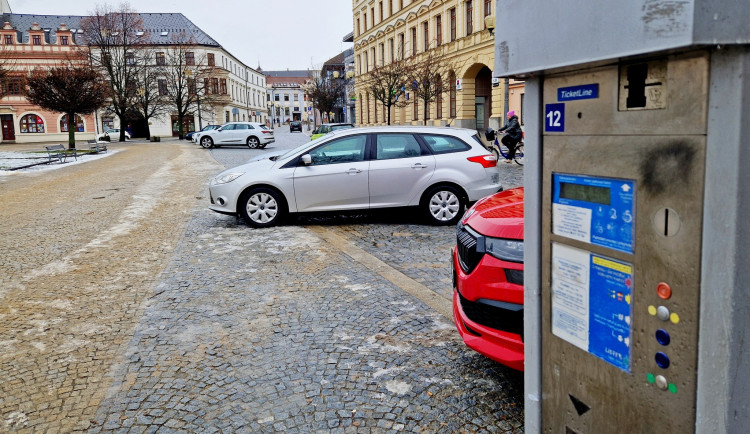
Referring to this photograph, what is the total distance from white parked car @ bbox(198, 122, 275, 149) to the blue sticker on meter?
115ft

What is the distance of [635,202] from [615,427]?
82 centimetres

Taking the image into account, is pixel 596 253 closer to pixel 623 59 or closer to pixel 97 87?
pixel 623 59

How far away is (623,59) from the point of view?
186 cm

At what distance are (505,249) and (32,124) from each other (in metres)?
73.3

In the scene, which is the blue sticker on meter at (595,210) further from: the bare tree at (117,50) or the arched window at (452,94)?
the bare tree at (117,50)

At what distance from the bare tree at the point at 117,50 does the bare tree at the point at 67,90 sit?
55.7ft

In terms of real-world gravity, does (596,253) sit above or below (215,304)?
above

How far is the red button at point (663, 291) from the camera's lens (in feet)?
5.96

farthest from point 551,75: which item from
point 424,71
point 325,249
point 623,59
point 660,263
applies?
point 424,71

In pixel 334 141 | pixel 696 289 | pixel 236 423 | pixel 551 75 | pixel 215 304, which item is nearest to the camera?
pixel 696 289

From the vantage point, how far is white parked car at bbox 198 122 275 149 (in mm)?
36375

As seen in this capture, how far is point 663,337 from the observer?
187 cm

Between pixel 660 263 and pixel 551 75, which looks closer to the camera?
pixel 660 263

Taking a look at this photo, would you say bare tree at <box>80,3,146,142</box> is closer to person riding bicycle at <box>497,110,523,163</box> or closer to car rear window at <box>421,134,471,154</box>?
person riding bicycle at <box>497,110,523,163</box>
